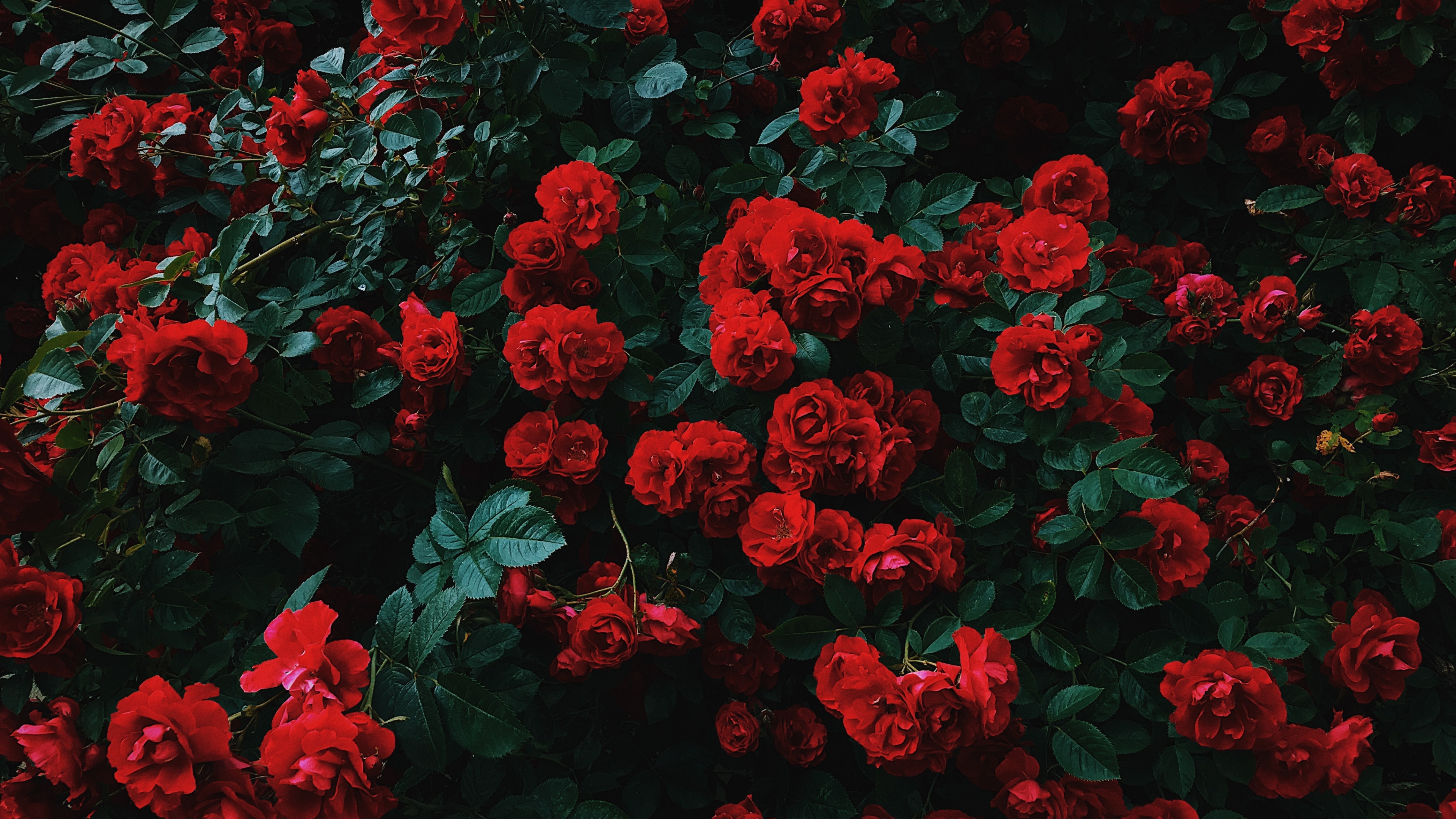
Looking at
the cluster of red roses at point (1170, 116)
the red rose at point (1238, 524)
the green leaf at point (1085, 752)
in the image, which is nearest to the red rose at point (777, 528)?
the green leaf at point (1085, 752)

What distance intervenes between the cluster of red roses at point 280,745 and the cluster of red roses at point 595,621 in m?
0.25

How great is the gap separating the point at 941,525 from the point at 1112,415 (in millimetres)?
403

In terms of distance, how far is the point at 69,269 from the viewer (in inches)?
76.2

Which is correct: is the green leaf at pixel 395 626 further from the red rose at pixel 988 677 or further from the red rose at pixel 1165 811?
the red rose at pixel 1165 811

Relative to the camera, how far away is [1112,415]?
1.49 m

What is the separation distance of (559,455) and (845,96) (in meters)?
0.88

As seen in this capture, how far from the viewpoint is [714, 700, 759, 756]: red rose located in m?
1.36

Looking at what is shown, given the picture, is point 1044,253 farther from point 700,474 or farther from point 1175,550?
point 700,474

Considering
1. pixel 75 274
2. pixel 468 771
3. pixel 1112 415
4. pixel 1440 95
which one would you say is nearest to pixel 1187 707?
pixel 1112 415

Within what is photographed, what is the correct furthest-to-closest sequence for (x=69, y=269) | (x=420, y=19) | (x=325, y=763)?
1. (x=69, y=269)
2. (x=420, y=19)
3. (x=325, y=763)

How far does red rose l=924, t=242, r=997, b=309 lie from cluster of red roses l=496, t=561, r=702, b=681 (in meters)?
0.76

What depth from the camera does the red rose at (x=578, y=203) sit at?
4.83 ft

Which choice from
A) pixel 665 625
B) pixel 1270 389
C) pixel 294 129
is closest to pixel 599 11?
pixel 294 129

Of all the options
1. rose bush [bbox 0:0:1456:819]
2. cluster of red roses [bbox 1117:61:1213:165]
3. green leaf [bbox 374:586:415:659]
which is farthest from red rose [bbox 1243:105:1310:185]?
green leaf [bbox 374:586:415:659]
